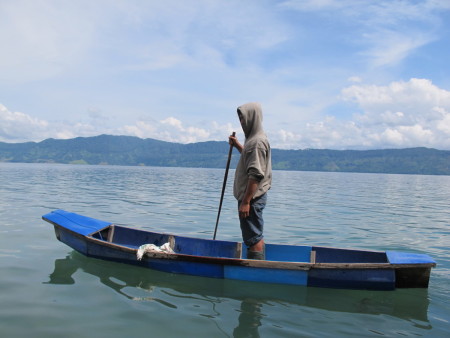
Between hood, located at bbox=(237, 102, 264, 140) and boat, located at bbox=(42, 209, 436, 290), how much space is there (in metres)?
2.60

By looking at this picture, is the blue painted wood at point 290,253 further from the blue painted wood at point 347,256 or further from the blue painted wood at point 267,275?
the blue painted wood at point 267,275

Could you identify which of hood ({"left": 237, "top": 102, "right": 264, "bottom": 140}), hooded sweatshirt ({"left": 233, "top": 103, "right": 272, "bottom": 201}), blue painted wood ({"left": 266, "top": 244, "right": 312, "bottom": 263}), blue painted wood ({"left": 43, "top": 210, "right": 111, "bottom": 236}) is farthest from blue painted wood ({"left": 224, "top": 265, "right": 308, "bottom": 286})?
blue painted wood ({"left": 43, "top": 210, "right": 111, "bottom": 236})

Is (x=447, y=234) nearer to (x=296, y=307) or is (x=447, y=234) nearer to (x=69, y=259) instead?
(x=296, y=307)

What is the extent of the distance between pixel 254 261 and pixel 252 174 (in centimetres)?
188

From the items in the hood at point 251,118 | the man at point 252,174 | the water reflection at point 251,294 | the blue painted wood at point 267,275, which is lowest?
the water reflection at point 251,294

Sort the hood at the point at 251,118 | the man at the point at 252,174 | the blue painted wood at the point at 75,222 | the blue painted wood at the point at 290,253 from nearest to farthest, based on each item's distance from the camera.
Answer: the man at the point at 252,174 < the hood at the point at 251,118 < the blue painted wood at the point at 290,253 < the blue painted wood at the point at 75,222

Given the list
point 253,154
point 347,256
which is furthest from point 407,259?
point 253,154

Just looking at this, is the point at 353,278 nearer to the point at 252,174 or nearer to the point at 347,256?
the point at 347,256

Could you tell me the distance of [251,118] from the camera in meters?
7.17

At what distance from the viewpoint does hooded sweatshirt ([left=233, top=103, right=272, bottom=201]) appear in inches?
270

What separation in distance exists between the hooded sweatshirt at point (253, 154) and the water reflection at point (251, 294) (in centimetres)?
198

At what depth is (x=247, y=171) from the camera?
23.0 feet

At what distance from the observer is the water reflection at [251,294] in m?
6.80

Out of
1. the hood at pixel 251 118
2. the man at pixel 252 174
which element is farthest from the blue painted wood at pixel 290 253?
the hood at pixel 251 118
